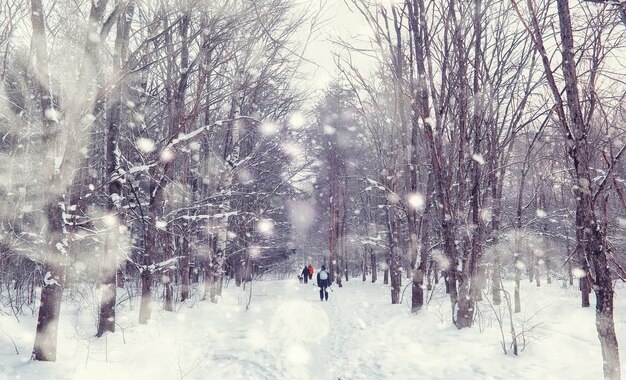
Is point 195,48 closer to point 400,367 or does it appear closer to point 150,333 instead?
point 150,333

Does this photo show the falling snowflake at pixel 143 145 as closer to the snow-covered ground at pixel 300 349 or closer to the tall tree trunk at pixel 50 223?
the tall tree trunk at pixel 50 223

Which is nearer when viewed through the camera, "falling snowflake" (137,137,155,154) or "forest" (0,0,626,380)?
"forest" (0,0,626,380)

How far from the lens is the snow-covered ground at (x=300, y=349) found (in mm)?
5199

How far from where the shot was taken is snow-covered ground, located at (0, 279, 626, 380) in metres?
5.20

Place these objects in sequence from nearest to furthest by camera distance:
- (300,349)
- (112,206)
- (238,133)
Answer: (300,349) → (112,206) → (238,133)

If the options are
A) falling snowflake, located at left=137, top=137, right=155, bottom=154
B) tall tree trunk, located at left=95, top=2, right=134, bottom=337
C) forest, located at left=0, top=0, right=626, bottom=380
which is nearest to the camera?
forest, located at left=0, top=0, right=626, bottom=380

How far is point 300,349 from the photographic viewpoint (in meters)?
7.01

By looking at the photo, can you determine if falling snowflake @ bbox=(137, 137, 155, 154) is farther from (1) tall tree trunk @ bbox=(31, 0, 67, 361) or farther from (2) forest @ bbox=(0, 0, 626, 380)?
(1) tall tree trunk @ bbox=(31, 0, 67, 361)

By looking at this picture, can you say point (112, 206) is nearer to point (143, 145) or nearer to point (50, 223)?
point (143, 145)

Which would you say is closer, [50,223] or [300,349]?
[50,223]

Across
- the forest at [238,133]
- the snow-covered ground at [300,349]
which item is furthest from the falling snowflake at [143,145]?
the snow-covered ground at [300,349]

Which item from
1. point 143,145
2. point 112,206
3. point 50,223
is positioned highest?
point 143,145

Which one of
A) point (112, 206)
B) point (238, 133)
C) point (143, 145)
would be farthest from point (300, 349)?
point (238, 133)

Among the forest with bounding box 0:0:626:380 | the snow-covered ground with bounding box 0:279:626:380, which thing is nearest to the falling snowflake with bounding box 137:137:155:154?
the forest with bounding box 0:0:626:380
